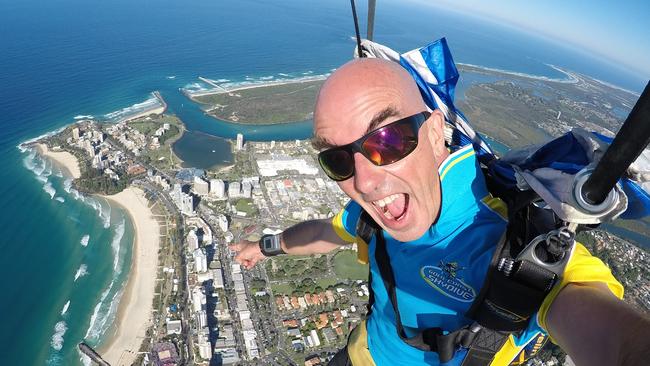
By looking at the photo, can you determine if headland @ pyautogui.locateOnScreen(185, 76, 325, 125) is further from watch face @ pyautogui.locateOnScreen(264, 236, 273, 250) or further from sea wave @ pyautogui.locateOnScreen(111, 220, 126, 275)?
watch face @ pyautogui.locateOnScreen(264, 236, 273, 250)

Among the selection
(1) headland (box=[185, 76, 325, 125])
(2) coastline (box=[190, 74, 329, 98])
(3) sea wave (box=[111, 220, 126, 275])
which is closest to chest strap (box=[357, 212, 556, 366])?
(3) sea wave (box=[111, 220, 126, 275])


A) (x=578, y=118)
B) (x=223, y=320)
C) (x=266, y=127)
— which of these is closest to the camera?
(x=223, y=320)

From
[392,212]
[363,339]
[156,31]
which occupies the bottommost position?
[156,31]

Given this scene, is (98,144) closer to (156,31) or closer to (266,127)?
(266,127)

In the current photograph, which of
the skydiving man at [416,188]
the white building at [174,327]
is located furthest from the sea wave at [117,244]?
the skydiving man at [416,188]

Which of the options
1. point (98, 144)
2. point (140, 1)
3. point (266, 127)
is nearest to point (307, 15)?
point (140, 1)

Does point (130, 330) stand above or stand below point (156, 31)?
below
